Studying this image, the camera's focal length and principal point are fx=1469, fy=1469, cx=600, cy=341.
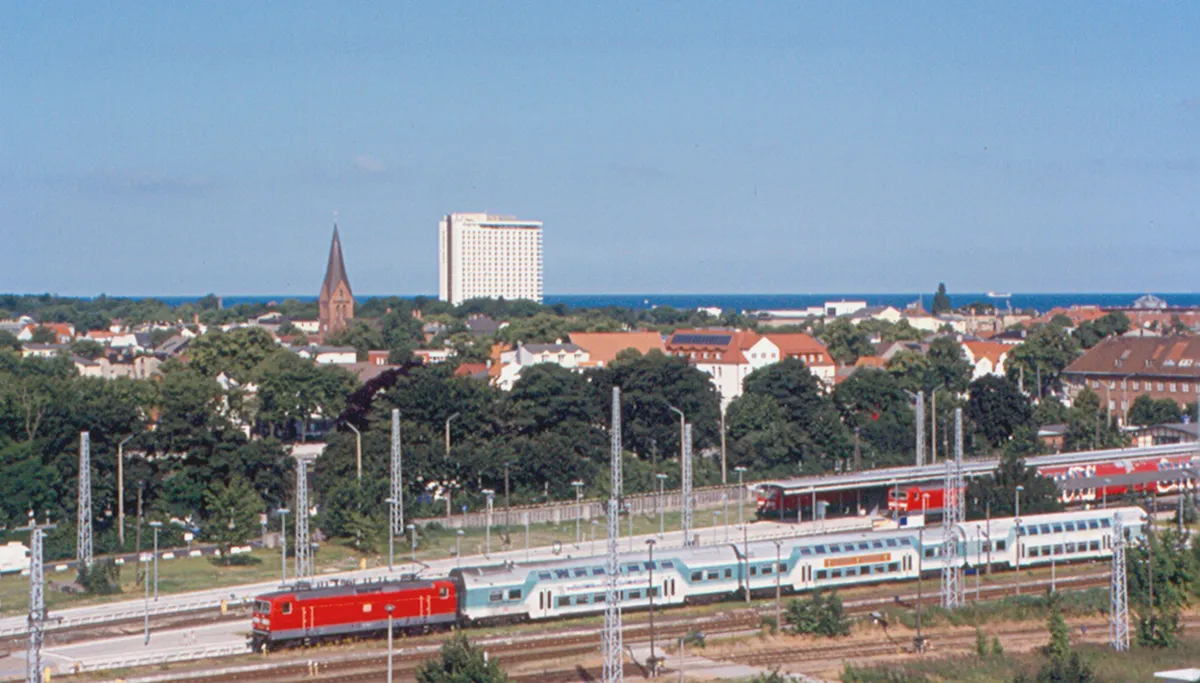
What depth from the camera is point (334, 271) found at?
170 metres

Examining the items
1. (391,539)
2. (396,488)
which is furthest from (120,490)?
(391,539)

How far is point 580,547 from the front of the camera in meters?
60.2

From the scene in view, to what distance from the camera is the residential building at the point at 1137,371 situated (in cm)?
9944

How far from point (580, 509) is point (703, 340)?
49.9 m

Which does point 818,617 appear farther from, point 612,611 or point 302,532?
point 302,532

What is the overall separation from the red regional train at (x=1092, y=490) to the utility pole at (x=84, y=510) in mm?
33675

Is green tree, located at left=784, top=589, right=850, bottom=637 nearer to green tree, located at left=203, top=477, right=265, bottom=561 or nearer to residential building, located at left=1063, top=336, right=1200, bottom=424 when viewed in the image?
green tree, located at left=203, top=477, right=265, bottom=561

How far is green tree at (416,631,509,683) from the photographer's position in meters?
33.2

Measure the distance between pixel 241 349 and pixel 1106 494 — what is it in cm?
6290

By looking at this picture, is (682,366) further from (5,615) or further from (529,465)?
(5,615)

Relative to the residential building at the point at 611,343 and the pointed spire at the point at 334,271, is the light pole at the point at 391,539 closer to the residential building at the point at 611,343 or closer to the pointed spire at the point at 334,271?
the residential building at the point at 611,343

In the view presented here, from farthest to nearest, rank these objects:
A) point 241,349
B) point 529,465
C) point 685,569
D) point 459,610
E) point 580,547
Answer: point 241,349 < point 529,465 < point 580,547 < point 685,569 < point 459,610

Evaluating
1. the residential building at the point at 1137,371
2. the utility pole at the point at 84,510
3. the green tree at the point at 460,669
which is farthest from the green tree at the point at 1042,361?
the green tree at the point at 460,669

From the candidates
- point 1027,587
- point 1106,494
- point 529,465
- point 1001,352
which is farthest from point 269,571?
point 1001,352
